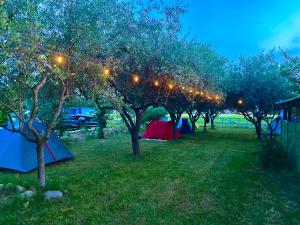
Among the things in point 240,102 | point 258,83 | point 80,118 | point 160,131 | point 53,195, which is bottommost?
point 53,195

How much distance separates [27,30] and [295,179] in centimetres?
846

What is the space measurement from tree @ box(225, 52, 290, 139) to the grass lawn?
8.91 m

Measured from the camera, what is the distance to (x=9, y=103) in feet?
22.0

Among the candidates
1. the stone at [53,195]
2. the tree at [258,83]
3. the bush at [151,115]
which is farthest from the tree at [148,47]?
the bush at [151,115]

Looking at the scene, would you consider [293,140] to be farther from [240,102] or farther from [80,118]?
[80,118]

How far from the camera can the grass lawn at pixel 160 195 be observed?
567cm

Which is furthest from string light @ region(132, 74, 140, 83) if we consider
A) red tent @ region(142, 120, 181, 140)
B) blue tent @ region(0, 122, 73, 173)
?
red tent @ region(142, 120, 181, 140)

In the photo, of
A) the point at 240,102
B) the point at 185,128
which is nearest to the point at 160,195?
the point at 240,102

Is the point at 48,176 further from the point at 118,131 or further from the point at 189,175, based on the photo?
the point at 118,131

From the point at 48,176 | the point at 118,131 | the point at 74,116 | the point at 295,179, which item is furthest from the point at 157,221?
the point at 74,116

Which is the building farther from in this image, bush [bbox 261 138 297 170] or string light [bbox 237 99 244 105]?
string light [bbox 237 99 244 105]

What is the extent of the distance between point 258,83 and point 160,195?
14.3 metres

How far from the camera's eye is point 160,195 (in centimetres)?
709

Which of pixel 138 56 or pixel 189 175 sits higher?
pixel 138 56
